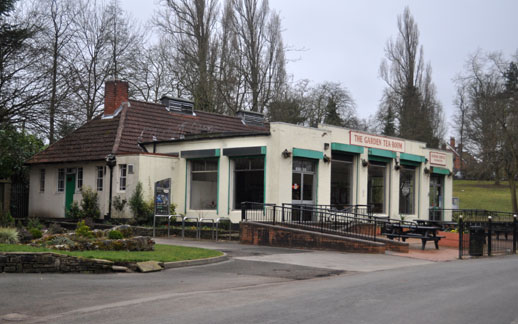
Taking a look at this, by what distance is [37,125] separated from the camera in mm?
25578

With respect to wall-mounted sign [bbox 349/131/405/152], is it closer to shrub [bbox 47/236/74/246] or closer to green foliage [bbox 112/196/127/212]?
green foliage [bbox 112/196/127/212]

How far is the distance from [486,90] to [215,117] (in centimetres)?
2241

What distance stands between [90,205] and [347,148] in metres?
12.7

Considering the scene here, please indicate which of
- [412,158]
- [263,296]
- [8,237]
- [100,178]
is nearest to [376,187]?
[412,158]

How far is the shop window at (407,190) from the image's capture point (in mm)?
30484

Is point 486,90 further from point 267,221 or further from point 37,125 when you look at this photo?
point 37,125

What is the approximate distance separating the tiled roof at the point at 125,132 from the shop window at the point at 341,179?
4643 millimetres

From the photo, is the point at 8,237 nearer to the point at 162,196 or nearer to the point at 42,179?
the point at 162,196

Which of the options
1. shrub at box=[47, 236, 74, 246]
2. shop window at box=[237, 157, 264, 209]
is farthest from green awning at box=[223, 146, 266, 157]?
shrub at box=[47, 236, 74, 246]

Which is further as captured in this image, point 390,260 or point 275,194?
point 275,194

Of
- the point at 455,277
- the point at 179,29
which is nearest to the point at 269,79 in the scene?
the point at 179,29

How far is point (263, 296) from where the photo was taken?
33.9 feet

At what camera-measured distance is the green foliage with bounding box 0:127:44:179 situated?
31.4 metres

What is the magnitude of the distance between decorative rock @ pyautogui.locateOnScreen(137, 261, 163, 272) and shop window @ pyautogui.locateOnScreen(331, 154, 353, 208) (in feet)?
45.0
